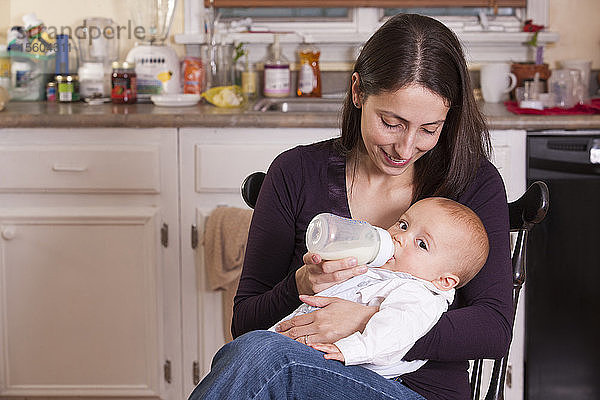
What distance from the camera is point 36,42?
2.95 m

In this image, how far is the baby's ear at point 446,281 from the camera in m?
1.38

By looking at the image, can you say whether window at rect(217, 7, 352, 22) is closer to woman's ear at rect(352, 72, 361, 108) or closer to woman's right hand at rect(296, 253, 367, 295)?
woman's ear at rect(352, 72, 361, 108)

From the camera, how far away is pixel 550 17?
2961mm

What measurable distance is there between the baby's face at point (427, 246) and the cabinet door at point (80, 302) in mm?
1227

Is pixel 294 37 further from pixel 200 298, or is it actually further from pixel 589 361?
pixel 589 361

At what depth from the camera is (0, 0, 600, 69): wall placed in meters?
2.95

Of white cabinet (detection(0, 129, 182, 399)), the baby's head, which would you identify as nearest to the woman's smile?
the baby's head

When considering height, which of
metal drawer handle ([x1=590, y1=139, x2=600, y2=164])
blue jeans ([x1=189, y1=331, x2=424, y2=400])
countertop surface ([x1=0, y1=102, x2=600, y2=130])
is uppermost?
countertop surface ([x1=0, y1=102, x2=600, y2=130])

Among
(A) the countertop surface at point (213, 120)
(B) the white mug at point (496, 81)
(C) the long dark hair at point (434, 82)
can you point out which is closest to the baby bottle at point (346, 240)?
(C) the long dark hair at point (434, 82)

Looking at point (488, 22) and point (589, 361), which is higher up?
→ point (488, 22)

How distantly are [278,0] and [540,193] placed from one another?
1.73 m

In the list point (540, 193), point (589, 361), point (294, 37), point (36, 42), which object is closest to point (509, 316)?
point (540, 193)

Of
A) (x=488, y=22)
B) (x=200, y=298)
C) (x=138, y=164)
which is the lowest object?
(x=200, y=298)

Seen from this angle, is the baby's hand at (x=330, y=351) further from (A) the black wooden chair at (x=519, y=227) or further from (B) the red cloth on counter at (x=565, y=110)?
(B) the red cloth on counter at (x=565, y=110)
